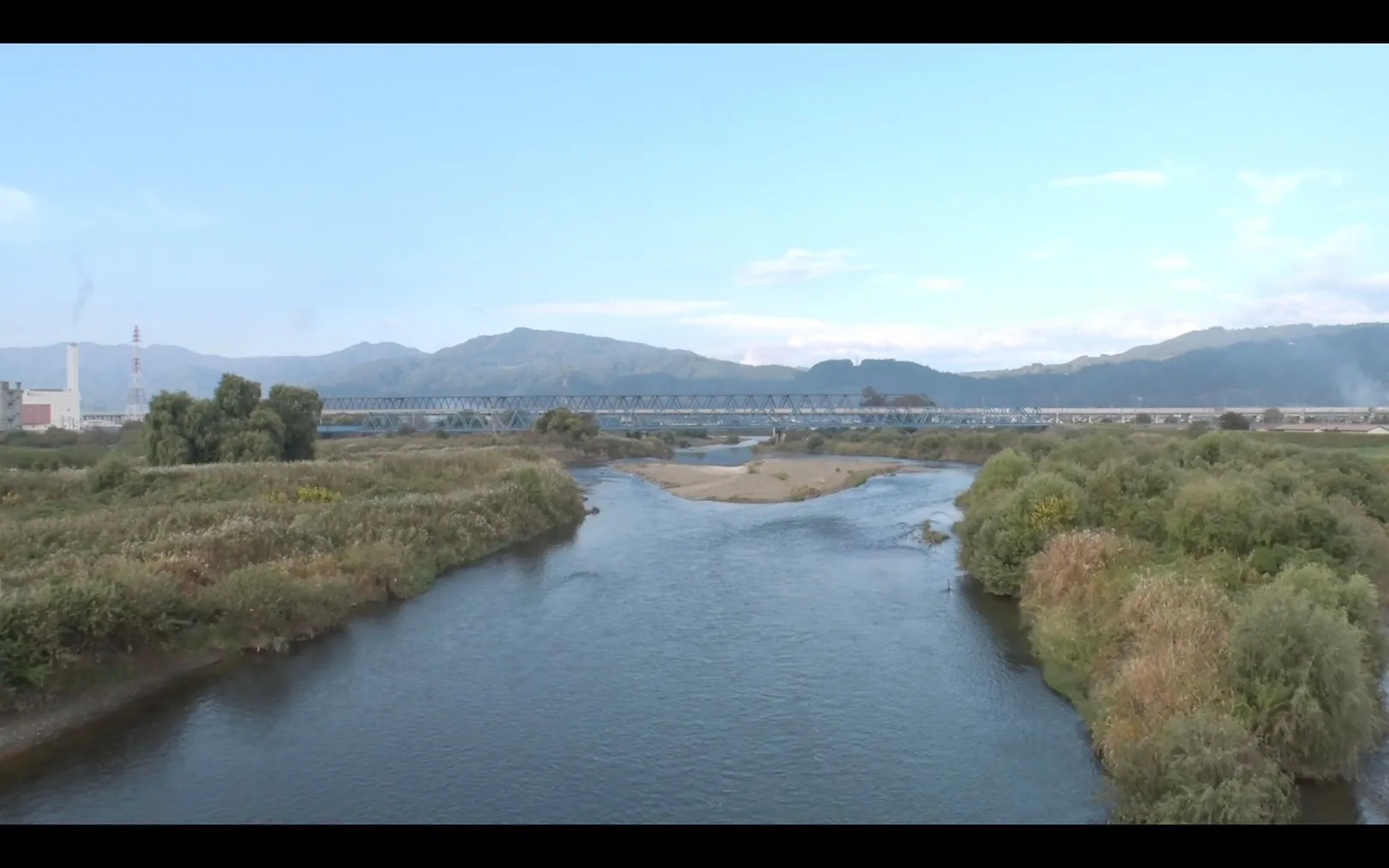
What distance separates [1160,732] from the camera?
33.1ft

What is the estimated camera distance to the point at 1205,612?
13117 millimetres

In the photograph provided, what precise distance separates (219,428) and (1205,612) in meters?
34.2

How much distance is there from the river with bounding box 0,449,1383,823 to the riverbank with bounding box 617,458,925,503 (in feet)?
68.1

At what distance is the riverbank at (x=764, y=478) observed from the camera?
4259 cm

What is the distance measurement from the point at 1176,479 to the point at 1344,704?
1186 cm

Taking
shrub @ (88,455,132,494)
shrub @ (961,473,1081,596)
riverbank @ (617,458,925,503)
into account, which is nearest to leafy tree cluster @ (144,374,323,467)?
shrub @ (88,455,132,494)

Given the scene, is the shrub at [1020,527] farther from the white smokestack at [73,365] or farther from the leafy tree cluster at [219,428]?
the white smokestack at [73,365]

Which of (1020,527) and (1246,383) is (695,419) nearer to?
(1020,527)

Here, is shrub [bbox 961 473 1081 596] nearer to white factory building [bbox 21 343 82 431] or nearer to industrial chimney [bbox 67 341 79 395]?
white factory building [bbox 21 343 82 431]

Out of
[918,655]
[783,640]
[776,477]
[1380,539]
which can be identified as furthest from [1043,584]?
[776,477]

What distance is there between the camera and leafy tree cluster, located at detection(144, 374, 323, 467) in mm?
34656

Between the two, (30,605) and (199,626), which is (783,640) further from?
(30,605)
